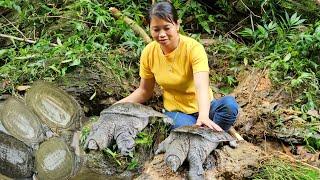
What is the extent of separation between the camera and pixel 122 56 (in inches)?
169

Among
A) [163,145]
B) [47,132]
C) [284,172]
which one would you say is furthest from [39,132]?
[284,172]

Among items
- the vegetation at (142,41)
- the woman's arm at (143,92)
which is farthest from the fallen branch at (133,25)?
the woman's arm at (143,92)

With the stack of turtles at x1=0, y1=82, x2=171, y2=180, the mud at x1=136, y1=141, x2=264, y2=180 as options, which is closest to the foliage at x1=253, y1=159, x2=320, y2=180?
the mud at x1=136, y1=141, x2=264, y2=180

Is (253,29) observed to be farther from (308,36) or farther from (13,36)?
(13,36)

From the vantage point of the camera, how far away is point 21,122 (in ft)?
10.9

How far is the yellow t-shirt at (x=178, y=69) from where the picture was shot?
306 centimetres

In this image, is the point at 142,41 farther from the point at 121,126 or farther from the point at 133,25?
the point at 121,126

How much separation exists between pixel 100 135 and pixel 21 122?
70cm

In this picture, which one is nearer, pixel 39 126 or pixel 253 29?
pixel 39 126

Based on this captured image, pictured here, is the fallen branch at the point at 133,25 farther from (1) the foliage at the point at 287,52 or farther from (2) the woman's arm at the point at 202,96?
(2) the woman's arm at the point at 202,96

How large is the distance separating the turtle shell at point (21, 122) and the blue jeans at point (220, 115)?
91 cm

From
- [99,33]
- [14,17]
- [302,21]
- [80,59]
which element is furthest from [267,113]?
[14,17]

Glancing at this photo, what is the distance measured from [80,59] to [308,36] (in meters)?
1.94

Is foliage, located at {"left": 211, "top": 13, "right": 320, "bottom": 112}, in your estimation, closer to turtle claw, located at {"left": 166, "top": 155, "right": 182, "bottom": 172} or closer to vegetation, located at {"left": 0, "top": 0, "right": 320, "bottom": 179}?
vegetation, located at {"left": 0, "top": 0, "right": 320, "bottom": 179}
